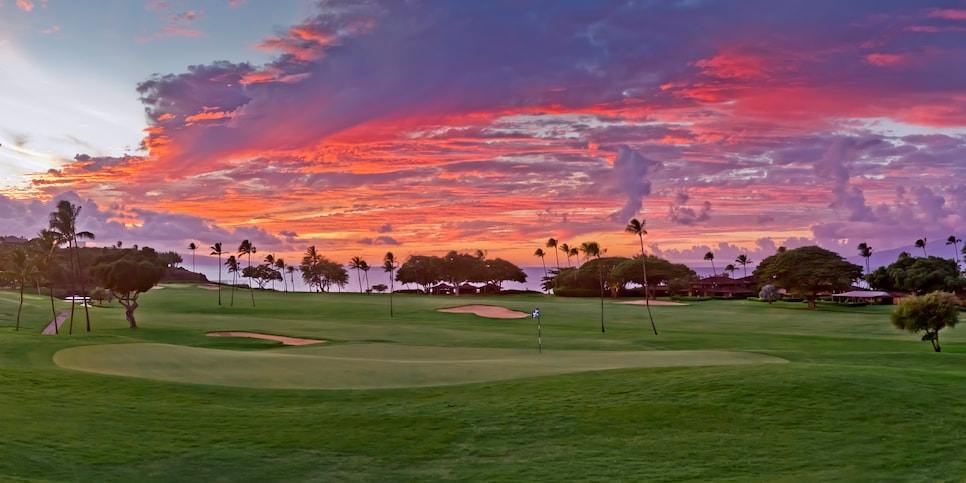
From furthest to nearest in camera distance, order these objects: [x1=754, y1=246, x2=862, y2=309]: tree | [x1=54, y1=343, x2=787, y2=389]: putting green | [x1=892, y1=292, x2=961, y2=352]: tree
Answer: [x1=754, y1=246, x2=862, y2=309]: tree → [x1=892, y1=292, x2=961, y2=352]: tree → [x1=54, y1=343, x2=787, y2=389]: putting green

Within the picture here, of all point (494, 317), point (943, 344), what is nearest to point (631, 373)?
point (943, 344)

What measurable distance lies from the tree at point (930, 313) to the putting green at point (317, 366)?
15180 mm

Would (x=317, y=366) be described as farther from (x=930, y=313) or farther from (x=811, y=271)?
(x=811, y=271)

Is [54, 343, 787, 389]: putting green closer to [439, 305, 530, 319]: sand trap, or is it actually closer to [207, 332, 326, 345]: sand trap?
[207, 332, 326, 345]: sand trap

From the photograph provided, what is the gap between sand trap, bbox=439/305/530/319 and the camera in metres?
91.2

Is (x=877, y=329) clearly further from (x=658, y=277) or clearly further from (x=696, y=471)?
(x=658, y=277)

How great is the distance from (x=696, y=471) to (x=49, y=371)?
25.4 m

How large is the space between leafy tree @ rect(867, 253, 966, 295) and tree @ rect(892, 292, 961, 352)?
256 feet

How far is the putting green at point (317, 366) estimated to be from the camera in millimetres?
27870

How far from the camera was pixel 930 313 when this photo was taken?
46312 mm

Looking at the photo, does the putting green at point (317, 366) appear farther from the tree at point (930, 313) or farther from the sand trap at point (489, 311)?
the sand trap at point (489, 311)

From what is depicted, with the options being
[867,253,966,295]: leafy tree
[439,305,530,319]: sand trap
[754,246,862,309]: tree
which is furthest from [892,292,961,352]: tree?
[867,253,966,295]: leafy tree

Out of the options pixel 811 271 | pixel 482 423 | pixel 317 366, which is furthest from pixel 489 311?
pixel 482 423

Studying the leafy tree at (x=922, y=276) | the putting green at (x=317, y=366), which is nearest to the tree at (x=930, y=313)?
the putting green at (x=317, y=366)
